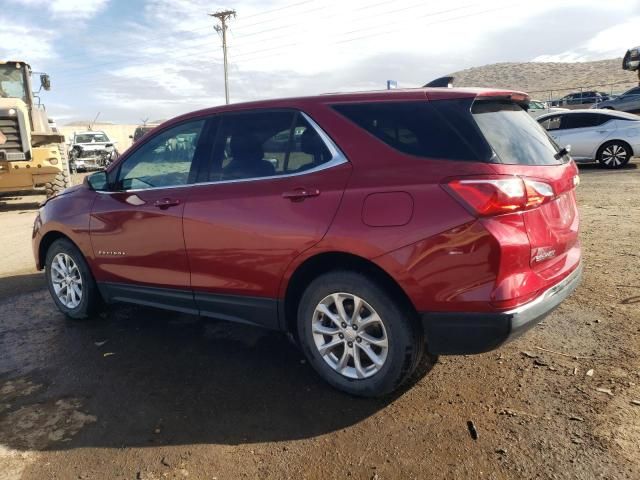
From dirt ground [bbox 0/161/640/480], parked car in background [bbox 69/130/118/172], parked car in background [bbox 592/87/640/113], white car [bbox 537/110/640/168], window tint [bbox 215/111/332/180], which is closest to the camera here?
dirt ground [bbox 0/161/640/480]

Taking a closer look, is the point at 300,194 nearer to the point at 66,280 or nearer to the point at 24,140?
the point at 66,280

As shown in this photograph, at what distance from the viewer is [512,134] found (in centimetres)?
318

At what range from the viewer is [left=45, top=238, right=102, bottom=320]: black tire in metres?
4.84

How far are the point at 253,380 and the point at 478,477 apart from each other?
1625mm

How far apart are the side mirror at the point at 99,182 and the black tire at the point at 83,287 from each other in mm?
641

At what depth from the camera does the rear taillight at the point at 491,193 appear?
9.18ft

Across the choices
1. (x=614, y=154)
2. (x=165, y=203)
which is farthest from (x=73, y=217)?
(x=614, y=154)

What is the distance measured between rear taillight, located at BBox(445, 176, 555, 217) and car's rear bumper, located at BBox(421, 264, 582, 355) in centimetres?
54

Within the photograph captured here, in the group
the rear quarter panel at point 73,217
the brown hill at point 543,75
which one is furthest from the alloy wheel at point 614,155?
the brown hill at point 543,75

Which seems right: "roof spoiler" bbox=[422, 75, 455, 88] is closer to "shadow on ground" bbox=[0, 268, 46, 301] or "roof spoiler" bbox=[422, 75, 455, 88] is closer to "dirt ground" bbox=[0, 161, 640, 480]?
"dirt ground" bbox=[0, 161, 640, 480]

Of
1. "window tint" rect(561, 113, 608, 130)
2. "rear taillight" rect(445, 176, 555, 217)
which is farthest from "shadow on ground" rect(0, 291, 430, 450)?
"window tint" rect(561, 113, 608, 130)

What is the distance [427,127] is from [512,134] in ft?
1.74

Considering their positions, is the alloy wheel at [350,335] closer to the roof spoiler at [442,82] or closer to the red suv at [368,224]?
the red suv at [368,224]

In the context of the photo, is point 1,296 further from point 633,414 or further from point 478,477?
point 633,414
